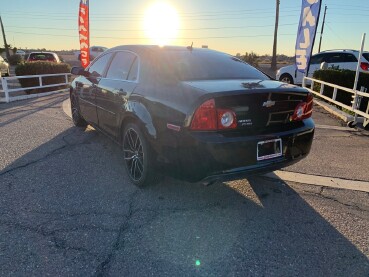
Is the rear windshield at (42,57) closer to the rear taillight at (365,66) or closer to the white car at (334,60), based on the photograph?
the white car at (334,60)

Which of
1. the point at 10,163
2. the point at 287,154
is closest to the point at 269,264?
the point at 287,154

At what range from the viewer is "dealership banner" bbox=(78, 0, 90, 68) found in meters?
13.0

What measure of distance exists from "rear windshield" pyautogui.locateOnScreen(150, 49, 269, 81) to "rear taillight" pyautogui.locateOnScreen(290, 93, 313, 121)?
64 centimetres

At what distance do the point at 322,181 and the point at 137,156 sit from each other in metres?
2.37

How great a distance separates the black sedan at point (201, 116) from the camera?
2.81 meters

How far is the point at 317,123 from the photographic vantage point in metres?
7.50

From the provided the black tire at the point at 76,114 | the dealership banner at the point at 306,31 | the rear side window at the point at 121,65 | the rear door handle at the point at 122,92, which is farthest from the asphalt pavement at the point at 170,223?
the dealership banner at the point at 306,31

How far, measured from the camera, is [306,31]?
10406 mm

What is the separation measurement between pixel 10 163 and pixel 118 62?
2089 millimetres

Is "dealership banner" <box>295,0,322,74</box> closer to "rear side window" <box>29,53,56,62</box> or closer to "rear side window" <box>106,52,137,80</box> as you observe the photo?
"rear side window" <box>106,52,137,80</box>

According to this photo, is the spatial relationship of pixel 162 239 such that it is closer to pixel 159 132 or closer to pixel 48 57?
pixel 159 132

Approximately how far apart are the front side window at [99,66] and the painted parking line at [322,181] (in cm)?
292

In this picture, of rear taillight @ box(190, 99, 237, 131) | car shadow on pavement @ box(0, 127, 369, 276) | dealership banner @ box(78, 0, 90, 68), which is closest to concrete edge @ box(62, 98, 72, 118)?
car shadow on pavement @ box(0, 127, 369, 276)

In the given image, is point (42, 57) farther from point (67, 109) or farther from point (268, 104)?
point (268, 104)
